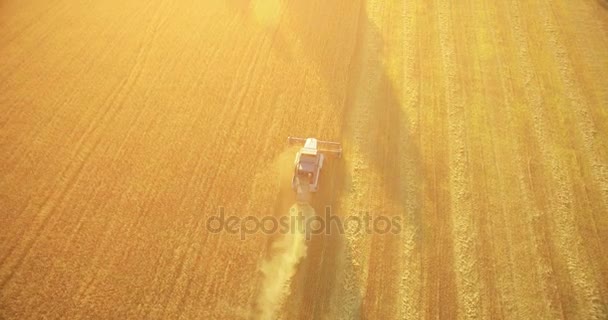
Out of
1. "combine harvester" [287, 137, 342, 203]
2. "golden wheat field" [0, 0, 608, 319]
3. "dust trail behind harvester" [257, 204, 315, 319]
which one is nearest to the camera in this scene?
"dust trail behind harvester" [257, 204, 315, 319]

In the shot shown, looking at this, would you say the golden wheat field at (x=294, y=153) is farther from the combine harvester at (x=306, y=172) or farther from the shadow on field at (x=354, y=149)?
the combine harvester at (x=306, y=172)

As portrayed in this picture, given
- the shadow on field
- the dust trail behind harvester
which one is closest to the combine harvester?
the shadow on field

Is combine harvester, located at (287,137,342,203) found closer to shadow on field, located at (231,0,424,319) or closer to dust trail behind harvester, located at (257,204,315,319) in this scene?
shadow on field, located at (231,0,424,319)

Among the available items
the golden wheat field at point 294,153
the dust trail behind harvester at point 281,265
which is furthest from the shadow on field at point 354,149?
the dust trail behind harvester at point 281,265

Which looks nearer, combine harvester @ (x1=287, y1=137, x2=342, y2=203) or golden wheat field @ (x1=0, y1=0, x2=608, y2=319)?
golden wheat field @ (x1=0, y1=0, x2=608, y2=319)

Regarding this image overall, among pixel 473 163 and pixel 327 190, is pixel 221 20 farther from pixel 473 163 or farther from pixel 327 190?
pixel 473 163

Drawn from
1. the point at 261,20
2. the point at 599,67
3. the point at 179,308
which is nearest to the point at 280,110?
the point at 261,20

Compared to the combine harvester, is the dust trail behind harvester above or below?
below
